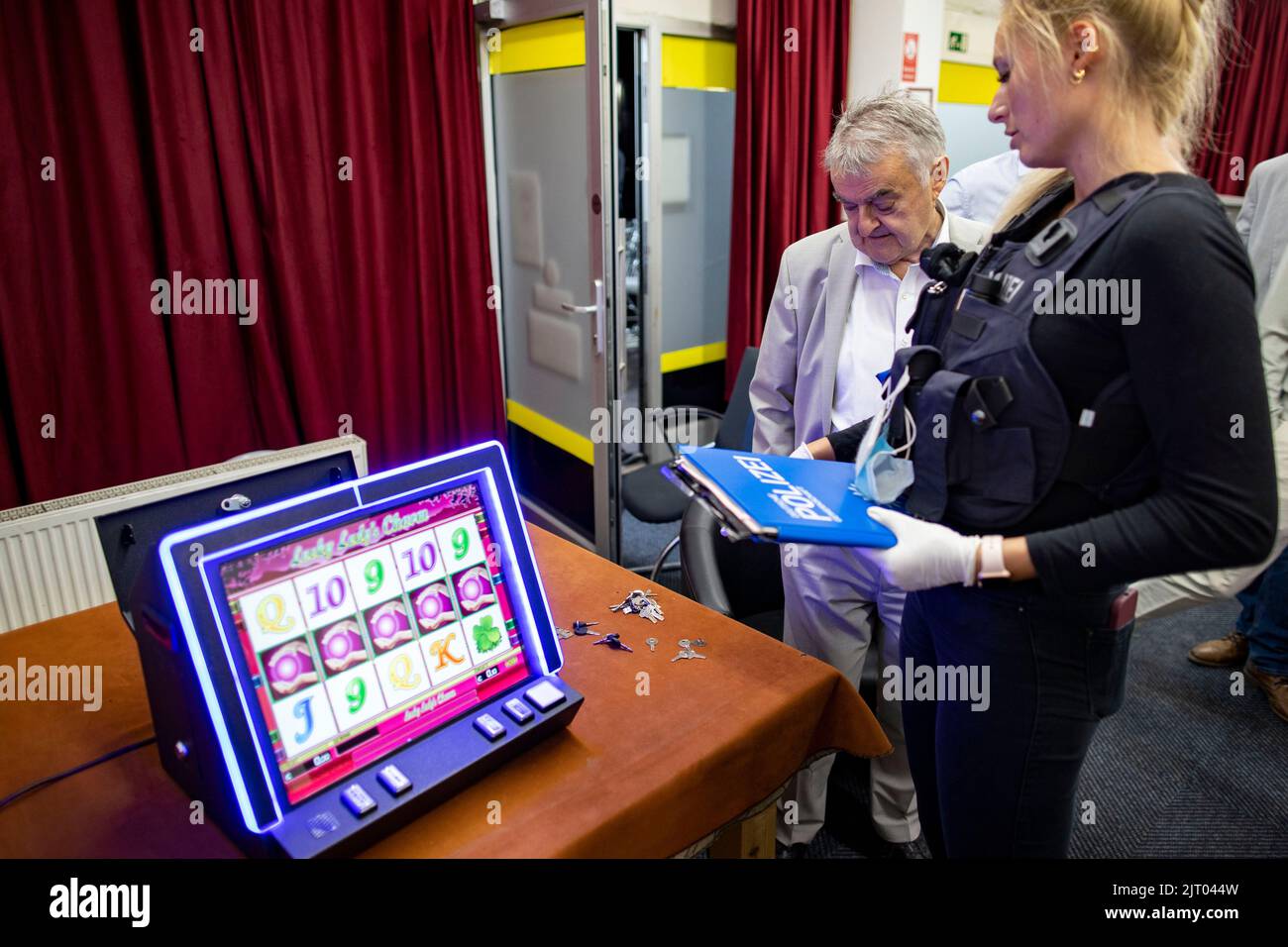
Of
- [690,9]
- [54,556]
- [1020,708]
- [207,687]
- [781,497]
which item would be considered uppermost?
[690,9]

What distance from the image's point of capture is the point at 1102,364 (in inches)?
38.4

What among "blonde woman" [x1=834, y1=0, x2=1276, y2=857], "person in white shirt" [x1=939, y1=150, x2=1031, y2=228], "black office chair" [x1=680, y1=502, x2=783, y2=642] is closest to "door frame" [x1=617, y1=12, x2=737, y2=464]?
"person in white shirt" [x1=939, y1=150, x2=1031, y2=228]

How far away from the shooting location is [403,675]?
3.84ft

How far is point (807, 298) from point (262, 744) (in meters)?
1.40

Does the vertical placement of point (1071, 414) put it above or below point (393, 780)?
above

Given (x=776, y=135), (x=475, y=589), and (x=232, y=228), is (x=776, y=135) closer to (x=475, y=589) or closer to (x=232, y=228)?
(x=232, y=228)

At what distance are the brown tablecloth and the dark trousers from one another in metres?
0.26

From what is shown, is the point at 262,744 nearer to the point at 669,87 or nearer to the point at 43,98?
the point at 43,98

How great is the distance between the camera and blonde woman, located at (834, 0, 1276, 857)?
0.91 metres

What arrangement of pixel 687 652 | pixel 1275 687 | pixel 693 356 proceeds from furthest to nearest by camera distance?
pixel 693 356
pixel 1275 687
pixel 687 652

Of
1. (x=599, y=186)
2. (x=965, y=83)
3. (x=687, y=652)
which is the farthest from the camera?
(x=965, y=83)

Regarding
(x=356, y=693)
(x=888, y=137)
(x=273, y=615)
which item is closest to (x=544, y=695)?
(x=356, y=693)

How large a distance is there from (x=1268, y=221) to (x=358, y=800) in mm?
2749

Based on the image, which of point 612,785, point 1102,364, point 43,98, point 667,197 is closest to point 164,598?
point 612,785
